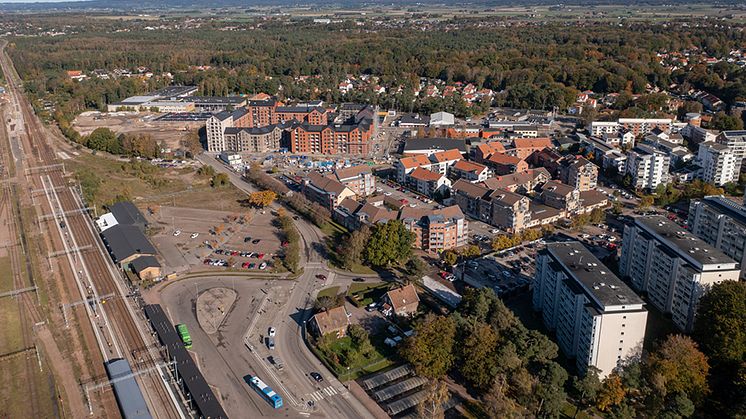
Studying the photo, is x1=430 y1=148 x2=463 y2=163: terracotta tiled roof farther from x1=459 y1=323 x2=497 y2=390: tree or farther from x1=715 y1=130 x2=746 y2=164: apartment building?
x1=459 y1=323 x2=497 y2=390: tree

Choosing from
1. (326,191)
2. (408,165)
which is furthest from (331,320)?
(408,165)

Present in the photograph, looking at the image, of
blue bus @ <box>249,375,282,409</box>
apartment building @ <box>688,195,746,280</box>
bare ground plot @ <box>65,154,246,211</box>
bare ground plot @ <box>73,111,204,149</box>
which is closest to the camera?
blue bus @ <box>249,375,282,409</box>

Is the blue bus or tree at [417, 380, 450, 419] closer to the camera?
tree at [417, 380, 450, 419]

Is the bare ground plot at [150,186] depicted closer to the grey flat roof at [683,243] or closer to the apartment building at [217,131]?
the apartment building at [217,131]

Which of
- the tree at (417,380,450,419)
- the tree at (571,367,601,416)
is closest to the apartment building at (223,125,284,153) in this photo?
the tree at (417,380,450,419)

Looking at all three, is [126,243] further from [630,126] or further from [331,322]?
[630,126]

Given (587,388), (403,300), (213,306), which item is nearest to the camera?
(587,388)

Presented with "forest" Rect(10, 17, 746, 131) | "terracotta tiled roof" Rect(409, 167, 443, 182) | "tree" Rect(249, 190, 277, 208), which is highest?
"forest" Rect(10, 17, 746, 131)

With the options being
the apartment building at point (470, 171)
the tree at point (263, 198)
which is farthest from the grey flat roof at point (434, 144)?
the tree at point (263, 198)
